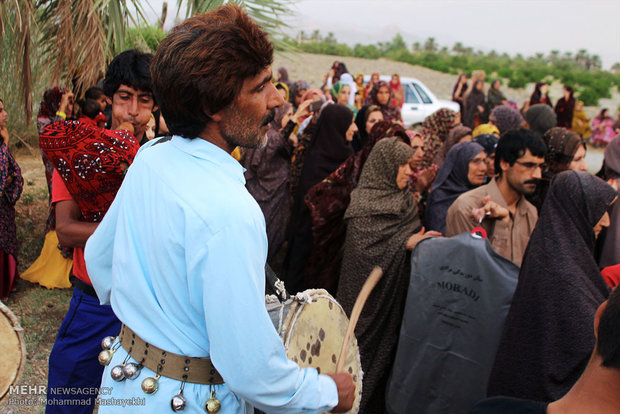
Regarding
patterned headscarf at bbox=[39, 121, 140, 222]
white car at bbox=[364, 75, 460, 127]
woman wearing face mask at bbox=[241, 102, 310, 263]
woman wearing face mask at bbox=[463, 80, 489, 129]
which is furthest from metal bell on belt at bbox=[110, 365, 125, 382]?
white car at bbox=[364, 75, 460, 127]

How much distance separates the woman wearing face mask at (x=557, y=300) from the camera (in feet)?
7.47

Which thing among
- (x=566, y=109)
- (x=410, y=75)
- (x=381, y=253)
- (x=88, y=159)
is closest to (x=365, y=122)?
(x=381, y=253)

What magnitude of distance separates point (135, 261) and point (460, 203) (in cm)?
245

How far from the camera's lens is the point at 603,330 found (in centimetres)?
125

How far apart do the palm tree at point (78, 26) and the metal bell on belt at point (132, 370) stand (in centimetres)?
328

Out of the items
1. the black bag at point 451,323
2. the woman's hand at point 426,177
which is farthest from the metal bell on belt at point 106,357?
the woman's hand at point 426,177

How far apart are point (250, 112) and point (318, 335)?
2.63 feet

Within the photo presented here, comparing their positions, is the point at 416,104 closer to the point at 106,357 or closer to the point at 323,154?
the point at 323,154

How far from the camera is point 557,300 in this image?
2.32 m

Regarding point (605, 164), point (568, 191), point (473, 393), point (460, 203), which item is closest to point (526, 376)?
point (473, 393)

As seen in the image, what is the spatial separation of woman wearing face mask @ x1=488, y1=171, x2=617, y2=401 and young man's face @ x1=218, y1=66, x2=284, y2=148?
1.62m

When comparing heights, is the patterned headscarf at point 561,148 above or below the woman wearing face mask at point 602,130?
above

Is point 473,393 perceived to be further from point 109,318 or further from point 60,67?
point 60,67

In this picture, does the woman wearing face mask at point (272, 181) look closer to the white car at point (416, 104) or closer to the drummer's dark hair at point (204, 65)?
the drummer's dark hair at point (204, 65)
